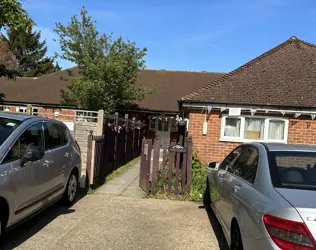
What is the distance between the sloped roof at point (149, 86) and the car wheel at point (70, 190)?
13.7 metres

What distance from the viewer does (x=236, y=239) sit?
3865 millimetres

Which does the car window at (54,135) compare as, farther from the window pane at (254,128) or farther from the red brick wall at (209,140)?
the window pane at (254,128)

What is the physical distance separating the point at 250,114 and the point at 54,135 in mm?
6551

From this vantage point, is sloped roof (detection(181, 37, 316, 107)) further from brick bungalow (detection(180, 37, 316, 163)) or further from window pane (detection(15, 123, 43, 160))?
window pane (detection(15, 123, 43, 160))

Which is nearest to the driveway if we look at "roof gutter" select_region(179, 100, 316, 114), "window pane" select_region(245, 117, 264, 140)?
"roof gutter" select_region(179, 100, 316, 114)

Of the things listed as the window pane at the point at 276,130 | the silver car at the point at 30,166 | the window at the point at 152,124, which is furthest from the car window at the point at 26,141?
the window at the point at 152,124

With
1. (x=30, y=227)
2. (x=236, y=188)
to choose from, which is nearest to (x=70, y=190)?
(x=30, y=227)

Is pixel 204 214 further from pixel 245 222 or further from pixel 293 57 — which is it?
pixel 293 57

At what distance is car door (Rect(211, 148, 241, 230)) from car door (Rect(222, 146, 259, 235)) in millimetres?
13

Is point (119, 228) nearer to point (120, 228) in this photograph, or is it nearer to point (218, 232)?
point (120, 228)

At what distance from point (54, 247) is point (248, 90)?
Answer: 832cm

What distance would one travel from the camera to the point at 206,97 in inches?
431

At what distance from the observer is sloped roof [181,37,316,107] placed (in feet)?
35.3

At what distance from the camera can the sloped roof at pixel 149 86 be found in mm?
21469
